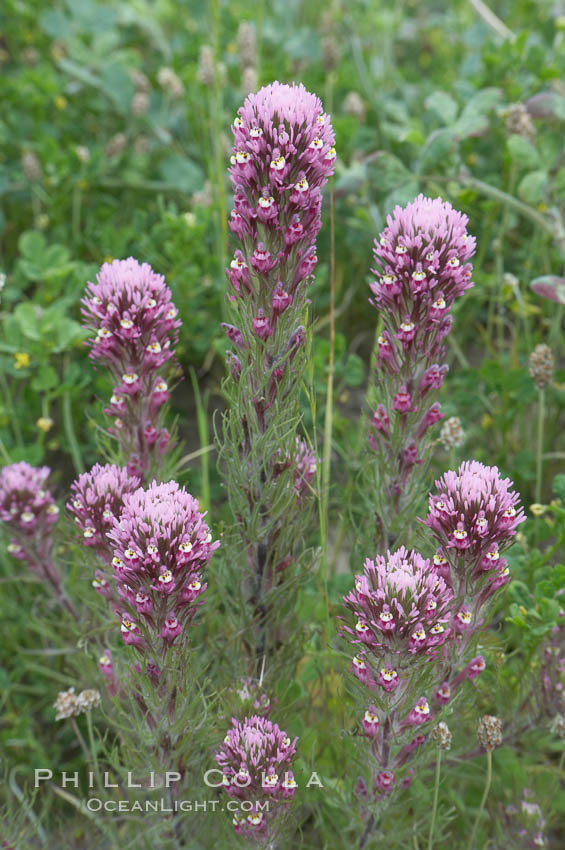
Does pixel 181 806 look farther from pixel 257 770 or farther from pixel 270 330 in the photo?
pixel 270 330

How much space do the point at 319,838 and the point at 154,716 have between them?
2.97ft

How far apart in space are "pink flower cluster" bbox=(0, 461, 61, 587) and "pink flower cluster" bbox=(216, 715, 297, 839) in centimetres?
99

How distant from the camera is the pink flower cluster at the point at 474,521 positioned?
173cm

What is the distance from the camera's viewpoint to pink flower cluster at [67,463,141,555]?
6.69 feet

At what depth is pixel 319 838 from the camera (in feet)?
8.09

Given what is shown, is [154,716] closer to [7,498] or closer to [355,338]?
[7,498]

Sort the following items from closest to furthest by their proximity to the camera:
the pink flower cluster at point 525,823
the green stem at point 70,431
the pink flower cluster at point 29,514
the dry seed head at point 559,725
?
the dry seed head at point 559,725
the pink flower cluster at point 525,823
the pink flower cluster at point 29,514
the green stem at point 70,431

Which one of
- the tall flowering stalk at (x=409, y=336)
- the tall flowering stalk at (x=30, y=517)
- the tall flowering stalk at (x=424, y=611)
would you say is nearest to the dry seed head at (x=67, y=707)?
the tall flowering stalk at (x=30, y=517)

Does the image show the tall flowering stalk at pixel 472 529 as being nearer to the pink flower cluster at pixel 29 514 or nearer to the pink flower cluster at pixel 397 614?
the pink flower cluster at pixel 397 614

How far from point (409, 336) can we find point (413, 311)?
6 centimetres

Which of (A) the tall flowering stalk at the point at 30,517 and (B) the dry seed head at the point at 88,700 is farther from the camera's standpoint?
(A) the tall flowering stalk at the point at 30,517

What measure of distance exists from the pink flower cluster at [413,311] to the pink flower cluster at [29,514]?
1.07m

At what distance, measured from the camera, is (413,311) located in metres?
1.89

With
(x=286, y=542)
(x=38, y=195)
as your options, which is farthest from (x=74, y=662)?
(x=38, y=195)
